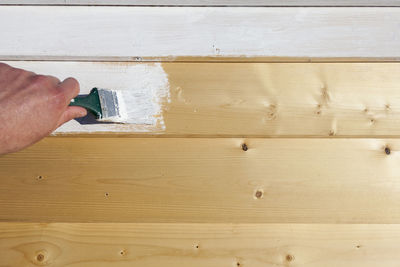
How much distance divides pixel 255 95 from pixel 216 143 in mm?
216

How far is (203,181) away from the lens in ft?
4.20

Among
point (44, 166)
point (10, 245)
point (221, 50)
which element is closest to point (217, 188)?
point (221, 50)

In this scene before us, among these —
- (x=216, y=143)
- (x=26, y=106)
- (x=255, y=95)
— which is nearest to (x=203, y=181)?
(x=216, y=143)

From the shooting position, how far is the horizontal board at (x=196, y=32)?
131 centimetres

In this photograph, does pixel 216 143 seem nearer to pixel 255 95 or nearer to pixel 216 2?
pixel 255 95

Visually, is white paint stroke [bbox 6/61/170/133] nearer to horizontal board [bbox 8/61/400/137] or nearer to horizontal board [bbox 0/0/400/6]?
horizontal board [bbox 8/61/400/137]

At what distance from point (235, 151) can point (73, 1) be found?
Answer: 2.52ft

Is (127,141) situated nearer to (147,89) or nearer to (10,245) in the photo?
(147,89)

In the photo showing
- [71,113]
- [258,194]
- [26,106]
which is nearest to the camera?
[26,106]

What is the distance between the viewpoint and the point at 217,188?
1277 millimetres

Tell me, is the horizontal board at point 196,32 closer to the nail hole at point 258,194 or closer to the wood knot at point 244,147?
the wood knot at point 244,147

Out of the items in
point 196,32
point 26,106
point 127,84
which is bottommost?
point 26,106

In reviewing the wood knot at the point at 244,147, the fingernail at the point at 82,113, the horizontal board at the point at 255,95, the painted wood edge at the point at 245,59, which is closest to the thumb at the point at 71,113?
the fingernail at the point at 82,113

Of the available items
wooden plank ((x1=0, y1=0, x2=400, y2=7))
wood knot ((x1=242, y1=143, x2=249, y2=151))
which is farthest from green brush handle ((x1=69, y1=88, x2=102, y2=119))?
wood knot ((x1=242, y1=143, x2=249, y2=151))
